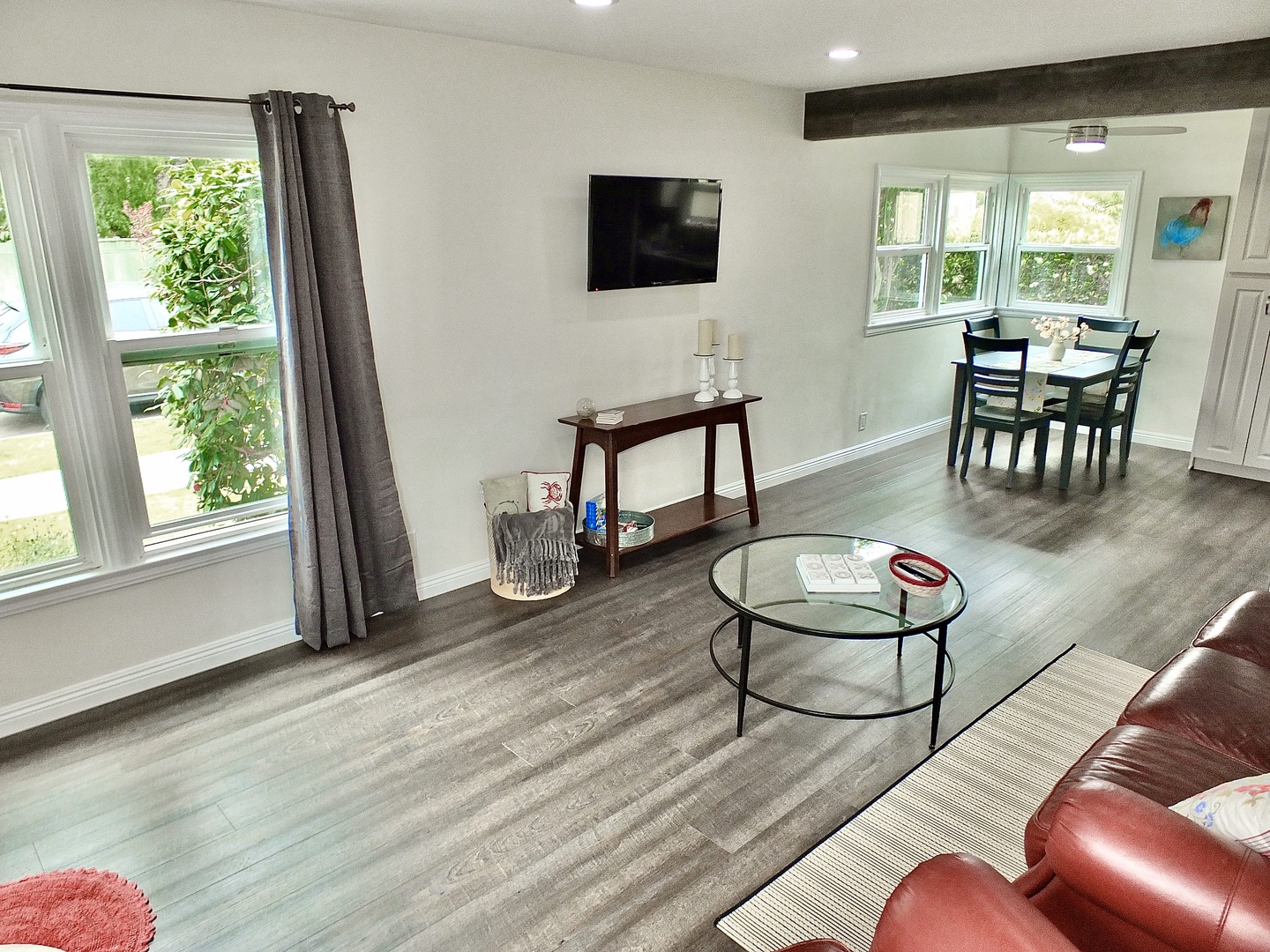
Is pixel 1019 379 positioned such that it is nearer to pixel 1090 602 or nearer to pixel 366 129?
pixel 1090 602

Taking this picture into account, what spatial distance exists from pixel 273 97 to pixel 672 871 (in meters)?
2.82

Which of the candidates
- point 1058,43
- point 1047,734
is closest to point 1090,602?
point 1047,734

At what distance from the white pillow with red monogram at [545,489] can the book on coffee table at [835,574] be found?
1326mm

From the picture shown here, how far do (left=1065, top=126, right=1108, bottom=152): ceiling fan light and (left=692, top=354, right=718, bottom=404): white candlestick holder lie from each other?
240cm

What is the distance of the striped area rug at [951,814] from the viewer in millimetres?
2111

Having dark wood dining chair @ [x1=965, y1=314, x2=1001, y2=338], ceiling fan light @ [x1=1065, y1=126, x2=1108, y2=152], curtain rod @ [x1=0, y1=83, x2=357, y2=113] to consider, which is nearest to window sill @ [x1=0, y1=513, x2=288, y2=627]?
curtain rod @ [x1=0, y1=83, x2=357, y2=113]

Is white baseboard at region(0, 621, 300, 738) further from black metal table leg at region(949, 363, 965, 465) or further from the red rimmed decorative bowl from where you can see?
black metal table leg at region(949, 363, 965, 465)

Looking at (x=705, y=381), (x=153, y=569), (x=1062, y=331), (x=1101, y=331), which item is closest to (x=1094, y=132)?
(x=1062, y=331)

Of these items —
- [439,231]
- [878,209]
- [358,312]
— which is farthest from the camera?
[878,209]

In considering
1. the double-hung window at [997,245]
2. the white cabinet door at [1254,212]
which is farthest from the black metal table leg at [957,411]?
the white cabinet door at [1254,212]

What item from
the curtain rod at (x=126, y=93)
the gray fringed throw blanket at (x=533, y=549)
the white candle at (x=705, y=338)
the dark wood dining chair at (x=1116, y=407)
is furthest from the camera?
the dark wood dining chair at (x=1116, y=407)

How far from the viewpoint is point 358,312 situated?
3.35 m

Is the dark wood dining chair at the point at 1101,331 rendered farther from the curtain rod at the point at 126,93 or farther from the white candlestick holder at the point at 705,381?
the curtain rod at the point at 126,93

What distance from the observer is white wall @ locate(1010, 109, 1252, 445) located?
5.95 metres
